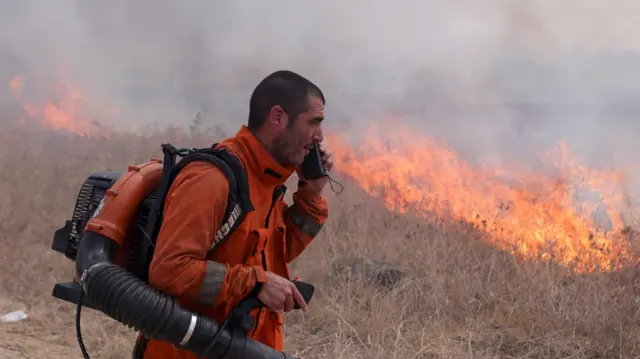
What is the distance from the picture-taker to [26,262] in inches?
213

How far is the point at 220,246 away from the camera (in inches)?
70.4

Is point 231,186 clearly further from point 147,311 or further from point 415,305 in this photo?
point 415,305

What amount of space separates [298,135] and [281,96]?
14 centimetres

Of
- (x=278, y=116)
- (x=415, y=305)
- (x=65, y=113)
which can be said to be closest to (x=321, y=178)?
(x=278, y=116)

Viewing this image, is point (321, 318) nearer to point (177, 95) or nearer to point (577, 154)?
point (577, 154)

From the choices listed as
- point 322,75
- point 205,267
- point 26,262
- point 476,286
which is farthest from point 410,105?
point 205,267

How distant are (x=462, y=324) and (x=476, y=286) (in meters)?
0.41

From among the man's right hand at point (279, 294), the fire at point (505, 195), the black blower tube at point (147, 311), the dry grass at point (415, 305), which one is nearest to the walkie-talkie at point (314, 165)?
the man's right hand at point (279, 294)

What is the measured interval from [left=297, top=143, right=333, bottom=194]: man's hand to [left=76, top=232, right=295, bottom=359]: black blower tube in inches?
28.1

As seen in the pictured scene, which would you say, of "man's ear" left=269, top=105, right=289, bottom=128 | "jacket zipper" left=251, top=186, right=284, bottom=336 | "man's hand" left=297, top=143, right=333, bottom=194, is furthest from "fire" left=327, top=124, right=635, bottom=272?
"man's ear" left=269, top=105, right=289, bottom=128

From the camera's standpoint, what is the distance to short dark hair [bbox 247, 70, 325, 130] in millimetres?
1917

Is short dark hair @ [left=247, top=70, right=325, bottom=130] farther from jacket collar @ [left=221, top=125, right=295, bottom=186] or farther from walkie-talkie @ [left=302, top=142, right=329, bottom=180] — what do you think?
walkie-talkie @ [left=302, top=142, right=329, bottom=180]

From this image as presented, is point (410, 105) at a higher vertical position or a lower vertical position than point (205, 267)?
higher

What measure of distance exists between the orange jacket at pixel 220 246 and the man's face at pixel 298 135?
0.18 ft
